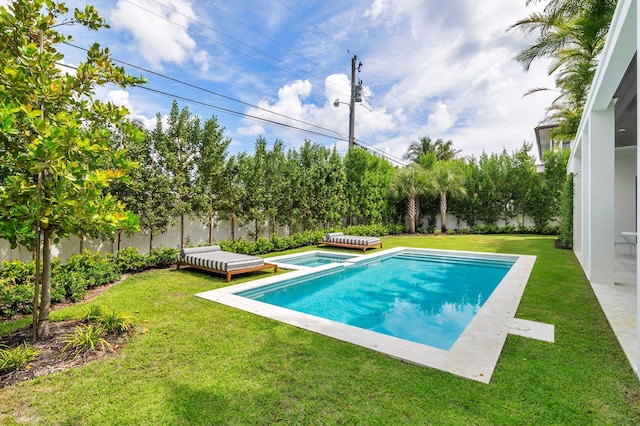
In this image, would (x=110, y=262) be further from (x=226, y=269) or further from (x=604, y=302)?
(x=604, y=302)

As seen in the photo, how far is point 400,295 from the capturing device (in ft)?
25.3

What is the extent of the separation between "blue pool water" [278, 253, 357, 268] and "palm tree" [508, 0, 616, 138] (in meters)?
10.7

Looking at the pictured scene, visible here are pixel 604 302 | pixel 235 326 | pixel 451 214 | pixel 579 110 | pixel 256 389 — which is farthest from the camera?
pixel 451 214

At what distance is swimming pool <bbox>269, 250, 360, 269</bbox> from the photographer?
1143 centimetres

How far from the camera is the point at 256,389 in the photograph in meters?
3.08

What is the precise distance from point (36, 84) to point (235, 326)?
3.84m

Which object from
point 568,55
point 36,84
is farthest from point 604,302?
point 568,55

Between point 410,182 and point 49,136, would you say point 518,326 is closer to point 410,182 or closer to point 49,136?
point 49,136

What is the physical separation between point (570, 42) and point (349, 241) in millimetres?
12037

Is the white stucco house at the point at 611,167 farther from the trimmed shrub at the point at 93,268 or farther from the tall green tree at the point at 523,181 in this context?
the tall green tree at the point at 523,181

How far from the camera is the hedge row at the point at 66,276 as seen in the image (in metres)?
5.36

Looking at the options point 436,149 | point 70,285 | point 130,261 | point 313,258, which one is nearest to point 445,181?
point 436,149

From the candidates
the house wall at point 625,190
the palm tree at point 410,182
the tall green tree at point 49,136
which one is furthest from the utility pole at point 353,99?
the tall green tree at point 49,136

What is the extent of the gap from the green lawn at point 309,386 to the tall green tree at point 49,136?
159 centimetres
